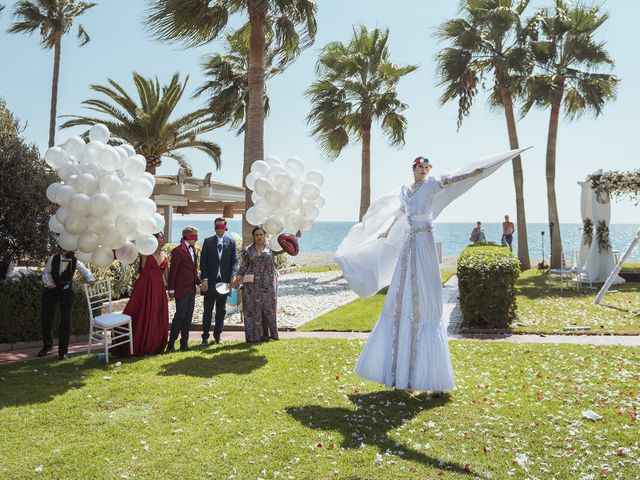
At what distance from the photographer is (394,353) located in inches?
235

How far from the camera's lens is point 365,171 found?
2292 centimetres

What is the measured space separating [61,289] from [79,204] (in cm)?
251

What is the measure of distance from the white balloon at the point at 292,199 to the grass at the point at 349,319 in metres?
3.06

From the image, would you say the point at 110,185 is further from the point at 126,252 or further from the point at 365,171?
the point at 365,171

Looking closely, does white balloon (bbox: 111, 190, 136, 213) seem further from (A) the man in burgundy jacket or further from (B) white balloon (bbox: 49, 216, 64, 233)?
(A) the man in burgundy jacket

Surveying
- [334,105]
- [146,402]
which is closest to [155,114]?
[334,105]

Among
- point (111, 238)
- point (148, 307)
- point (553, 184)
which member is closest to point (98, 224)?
point (111, 238)

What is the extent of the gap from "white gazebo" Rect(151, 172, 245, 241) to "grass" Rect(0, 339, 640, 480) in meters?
10.5

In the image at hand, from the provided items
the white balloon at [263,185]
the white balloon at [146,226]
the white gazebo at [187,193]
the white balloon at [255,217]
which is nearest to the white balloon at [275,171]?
the white balloon at [263,185]

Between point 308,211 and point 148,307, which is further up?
point 308,211

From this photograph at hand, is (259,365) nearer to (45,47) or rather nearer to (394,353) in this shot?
(394,353)

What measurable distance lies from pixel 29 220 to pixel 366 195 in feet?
49.3

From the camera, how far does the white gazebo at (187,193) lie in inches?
699

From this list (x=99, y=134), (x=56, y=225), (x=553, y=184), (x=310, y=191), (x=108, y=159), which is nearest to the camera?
(x=108, y=159)
